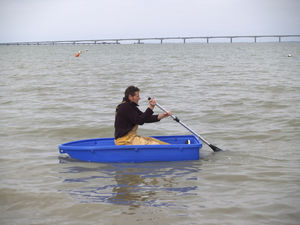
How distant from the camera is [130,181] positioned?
5926 millimetres

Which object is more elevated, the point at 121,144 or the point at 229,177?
the point at 121,144

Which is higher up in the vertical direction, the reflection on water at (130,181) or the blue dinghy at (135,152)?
the blue dinghy at (135,152)

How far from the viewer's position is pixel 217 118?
10.9 m

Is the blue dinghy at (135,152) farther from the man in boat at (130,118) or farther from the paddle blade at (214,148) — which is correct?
the paddle blade at (214,148)

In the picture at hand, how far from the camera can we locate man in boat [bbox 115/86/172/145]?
21.6 feet

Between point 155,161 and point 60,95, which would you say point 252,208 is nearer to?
point 155,161

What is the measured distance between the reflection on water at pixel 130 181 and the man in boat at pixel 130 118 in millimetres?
439

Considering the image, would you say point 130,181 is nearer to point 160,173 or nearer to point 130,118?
point 160,173

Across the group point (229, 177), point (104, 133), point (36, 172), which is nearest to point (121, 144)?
point (36, 172)

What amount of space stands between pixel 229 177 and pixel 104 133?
4.18 meters

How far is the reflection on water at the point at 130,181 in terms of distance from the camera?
5.23 metres

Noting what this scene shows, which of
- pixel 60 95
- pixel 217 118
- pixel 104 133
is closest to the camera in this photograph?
pixel 104 133

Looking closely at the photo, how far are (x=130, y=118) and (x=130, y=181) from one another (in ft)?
3.92

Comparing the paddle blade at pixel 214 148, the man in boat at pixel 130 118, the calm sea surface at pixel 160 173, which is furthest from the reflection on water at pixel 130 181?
the paddle blade at pixel 214 148
